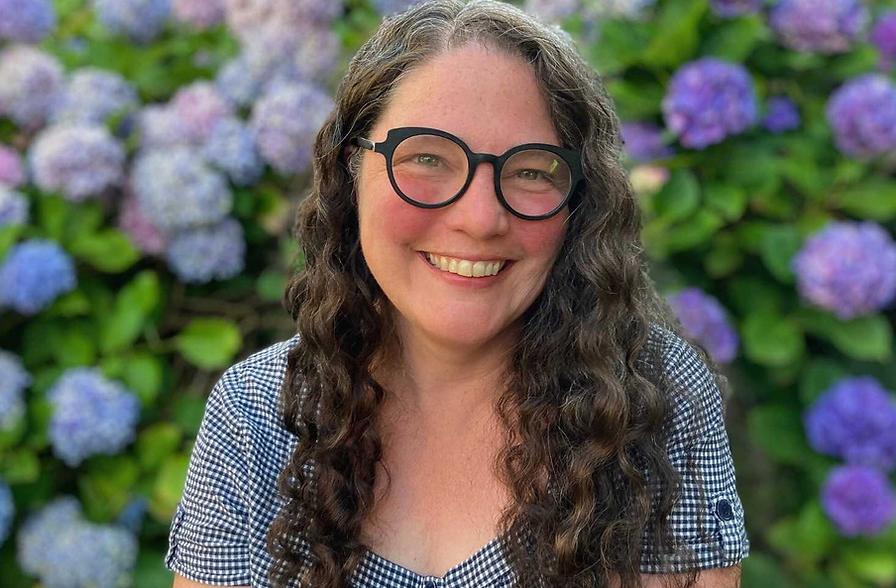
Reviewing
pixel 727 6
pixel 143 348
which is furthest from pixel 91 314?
pixel 727 6

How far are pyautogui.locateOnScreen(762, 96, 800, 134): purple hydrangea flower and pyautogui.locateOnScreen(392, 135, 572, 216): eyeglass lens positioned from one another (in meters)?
1.50

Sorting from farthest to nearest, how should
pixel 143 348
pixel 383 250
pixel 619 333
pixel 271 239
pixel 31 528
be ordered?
→ pixel 271 239 < pixel 143 348 < pixel 31 528 < pixel 619 333 < pixel 383 250

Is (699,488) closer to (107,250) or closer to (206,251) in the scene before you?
(206,251)

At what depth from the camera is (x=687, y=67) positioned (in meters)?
2.68

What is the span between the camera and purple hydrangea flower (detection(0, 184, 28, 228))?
2.48 meters

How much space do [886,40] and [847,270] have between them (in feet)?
2.67

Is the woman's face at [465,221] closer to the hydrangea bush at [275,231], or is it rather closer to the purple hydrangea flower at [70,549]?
the hydrangea bush at [275,231]

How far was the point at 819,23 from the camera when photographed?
2.70 metres

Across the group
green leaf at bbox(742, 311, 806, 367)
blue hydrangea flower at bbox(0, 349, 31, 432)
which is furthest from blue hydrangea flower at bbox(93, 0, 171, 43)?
green leaf at bbox(742, 311, 806, 367)

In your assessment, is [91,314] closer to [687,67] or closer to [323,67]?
[323,67]

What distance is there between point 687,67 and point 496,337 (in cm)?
129

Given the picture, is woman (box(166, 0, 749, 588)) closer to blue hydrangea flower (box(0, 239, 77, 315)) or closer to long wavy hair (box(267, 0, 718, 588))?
long wavy hair (box(267, 0, 718, 588))

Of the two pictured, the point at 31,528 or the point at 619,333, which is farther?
the point at 31,528

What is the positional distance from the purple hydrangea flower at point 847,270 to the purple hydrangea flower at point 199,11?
1.74 meters
